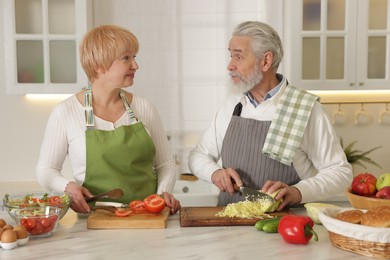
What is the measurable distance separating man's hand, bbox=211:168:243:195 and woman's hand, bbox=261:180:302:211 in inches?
6.1

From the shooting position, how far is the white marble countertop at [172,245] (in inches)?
70.0

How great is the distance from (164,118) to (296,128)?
2.12 meters

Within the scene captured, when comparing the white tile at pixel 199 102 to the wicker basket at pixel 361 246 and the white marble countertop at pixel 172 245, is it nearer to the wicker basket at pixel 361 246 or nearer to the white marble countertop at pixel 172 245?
the white marble countertop at pixel 172 245

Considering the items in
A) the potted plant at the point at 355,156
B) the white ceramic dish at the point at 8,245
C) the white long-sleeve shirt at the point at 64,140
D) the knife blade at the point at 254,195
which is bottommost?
the potted plant at the point at 355,156

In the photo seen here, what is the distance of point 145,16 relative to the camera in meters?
4.45

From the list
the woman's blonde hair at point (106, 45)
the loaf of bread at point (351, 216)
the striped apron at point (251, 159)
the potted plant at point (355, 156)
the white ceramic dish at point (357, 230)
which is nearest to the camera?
the white ceramic dish at point (357, 230)

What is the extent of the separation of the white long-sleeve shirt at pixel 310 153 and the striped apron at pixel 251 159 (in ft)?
0.17

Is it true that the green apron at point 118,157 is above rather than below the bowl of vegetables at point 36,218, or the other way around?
above

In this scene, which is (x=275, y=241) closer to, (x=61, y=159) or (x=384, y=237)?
(x=384, y=237)

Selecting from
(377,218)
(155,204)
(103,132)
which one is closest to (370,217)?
(377,218)

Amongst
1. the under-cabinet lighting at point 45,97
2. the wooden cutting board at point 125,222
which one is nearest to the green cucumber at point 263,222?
the wooden cutting board at point 125,222

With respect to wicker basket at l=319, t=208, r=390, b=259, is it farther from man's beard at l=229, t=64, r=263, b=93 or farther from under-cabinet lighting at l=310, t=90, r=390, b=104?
under-cabinet lighting at l=310, t=90, r=390, b=104

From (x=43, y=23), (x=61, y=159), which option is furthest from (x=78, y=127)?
(x=43, y=23)

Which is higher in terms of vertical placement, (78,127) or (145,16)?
(145,16)
